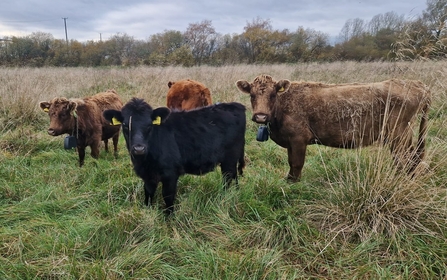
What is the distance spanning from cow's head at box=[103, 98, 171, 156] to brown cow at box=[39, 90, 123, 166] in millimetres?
2007

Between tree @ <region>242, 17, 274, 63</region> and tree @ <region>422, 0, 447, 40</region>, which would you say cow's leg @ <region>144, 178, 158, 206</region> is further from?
tree @ <region>242, 17, 274, 63</region>

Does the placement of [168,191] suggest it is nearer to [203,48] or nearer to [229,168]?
[229,168]

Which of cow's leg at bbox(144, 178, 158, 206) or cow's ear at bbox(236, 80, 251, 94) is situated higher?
cow's ear at bbox(236, 80, 251, 94)

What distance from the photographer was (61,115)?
16.0 ft

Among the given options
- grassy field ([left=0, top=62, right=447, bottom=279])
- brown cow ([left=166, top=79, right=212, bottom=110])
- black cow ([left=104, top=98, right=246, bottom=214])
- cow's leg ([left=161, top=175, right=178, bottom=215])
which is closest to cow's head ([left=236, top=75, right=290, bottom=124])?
black cow ([left=104, top=98, right=246, bottom=214])

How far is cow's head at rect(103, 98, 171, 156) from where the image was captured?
10.7 ft

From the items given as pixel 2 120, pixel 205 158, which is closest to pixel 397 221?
pixel 205 158

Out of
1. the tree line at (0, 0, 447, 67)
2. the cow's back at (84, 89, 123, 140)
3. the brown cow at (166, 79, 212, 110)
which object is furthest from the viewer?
the tree line at (0, 0, 447, 67)

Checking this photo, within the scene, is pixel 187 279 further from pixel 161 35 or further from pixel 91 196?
pixel 161 35

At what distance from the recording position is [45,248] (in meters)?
2.58

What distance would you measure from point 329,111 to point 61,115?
165 inches

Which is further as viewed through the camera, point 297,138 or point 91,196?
point 297,138

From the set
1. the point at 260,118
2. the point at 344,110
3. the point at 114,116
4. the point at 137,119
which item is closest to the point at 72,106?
the point at 114,116

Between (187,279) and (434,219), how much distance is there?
2251 millimetres
